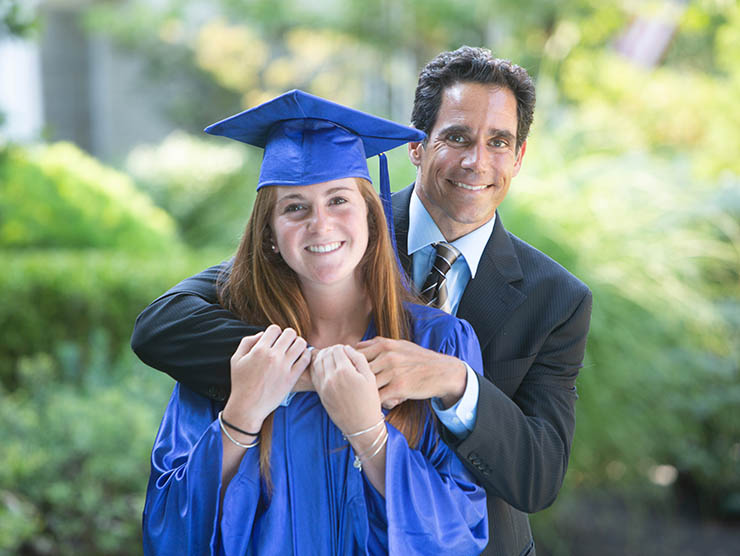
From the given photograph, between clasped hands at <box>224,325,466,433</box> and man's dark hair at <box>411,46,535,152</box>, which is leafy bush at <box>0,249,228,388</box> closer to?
man's dark hair at <box>411,46,535,152</box>

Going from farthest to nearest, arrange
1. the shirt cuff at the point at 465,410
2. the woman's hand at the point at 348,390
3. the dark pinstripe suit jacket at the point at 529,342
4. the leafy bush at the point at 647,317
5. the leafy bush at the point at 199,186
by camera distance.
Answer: the leafy bush at the point at 199,186 < the leafy bush at the point at 647,317 < the dark pinstripe suit jacket at the point at 529,342 < the shirt cuff at the point at 465,410 < the woman's hand at the point at 348,390

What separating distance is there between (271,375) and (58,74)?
17.2 m

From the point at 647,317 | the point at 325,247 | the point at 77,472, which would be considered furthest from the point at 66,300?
the point at 325,247

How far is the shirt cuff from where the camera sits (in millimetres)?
1661

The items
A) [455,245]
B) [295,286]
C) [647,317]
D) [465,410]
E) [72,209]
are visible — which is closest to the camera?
[465,410]

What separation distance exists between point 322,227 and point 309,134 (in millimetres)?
193

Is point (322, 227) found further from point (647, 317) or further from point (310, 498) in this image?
point (647, 317)

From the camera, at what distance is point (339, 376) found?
5.13 feet

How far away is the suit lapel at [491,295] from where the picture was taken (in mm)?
1950

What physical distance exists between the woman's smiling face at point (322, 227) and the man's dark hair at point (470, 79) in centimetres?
49

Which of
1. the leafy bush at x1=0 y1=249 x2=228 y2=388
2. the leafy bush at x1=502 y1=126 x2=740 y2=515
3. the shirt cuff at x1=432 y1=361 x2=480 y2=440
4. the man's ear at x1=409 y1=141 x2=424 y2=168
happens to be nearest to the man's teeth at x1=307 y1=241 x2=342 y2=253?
the shirt cuff at x1=432 y1=361 x2=480 y2=440

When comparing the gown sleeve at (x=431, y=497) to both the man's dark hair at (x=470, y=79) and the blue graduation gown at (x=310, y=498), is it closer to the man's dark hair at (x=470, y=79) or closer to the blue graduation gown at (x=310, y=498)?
the blue graduation gown at (x=310, y=498)

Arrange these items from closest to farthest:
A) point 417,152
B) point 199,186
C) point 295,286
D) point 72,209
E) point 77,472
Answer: point 295,286, point 417,152, point 77,472, point 72,209, point 199,186

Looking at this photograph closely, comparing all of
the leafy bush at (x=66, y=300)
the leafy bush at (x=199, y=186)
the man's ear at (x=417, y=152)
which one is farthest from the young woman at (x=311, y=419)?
the leafy bush at (x=199, y=186)
